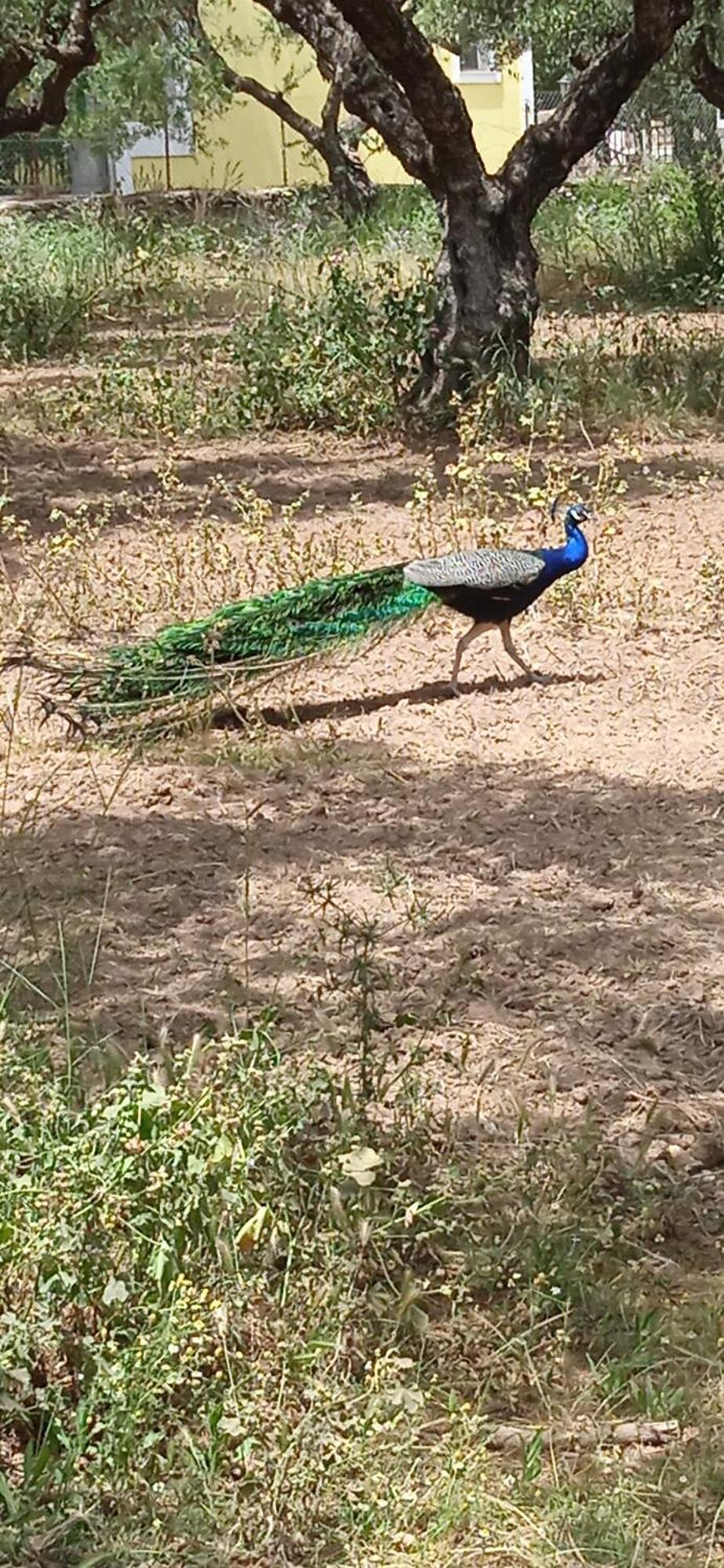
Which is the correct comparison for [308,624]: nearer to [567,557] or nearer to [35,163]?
[567,557]

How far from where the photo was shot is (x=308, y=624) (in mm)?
6117

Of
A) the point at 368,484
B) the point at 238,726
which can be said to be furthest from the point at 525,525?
the point at 238,726

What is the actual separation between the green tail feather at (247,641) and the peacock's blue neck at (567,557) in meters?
0.44

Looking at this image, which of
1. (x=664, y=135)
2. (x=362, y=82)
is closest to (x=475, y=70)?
(x=664, y=135)

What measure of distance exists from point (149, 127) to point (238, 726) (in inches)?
822

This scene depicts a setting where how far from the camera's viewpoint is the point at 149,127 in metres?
25.1

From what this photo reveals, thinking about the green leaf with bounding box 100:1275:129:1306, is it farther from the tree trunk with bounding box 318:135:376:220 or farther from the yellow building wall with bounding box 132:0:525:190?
the yellow building wall with bounding box 132:0:525:190

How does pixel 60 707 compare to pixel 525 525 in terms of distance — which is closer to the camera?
pixel 60 707

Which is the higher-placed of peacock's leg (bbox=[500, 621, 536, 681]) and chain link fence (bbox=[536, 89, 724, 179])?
chain link fence (bbox=[536, 89, 724, 179])

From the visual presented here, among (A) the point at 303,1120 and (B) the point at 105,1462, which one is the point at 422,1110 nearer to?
(A) the point at 303,1120

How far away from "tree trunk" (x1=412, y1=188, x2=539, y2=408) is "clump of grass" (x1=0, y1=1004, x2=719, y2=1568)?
708cm

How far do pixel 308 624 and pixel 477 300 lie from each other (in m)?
4.76

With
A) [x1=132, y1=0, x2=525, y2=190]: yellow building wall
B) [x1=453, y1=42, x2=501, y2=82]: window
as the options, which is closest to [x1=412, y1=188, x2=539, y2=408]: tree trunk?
[x1=132, y1=0, x2=525, y2=190]: yellow building wall

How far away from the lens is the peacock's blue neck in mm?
6457
